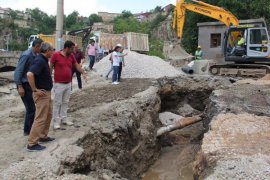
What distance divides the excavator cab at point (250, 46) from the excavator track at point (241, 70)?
0.35 m

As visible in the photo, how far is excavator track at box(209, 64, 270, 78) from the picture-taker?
58.9 ft

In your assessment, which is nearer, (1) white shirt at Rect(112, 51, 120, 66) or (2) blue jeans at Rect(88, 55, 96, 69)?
(1) white shirt at Rect(112, 51, 120, 66)

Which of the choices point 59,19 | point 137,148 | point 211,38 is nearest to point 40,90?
point 137,148

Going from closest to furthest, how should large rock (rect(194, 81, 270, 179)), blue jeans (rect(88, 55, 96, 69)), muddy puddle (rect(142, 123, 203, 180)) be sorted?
large rock (rect(194, 81, 270, 179))
muddy puddle (rect(142, 123, 203, 180))
blue jeans (rect(88, 55, 96, 69))

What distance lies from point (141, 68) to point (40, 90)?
12.0 m

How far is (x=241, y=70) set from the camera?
60.2 ft

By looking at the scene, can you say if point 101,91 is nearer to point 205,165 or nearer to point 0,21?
point 205,165

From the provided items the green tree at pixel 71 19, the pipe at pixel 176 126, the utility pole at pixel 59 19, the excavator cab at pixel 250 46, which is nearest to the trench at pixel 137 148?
the pipe at pixel 176 126

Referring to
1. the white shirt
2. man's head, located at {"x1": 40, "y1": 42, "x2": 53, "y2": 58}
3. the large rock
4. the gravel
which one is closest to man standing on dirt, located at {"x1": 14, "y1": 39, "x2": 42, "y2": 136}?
man's head, located at {"x1": 40, "y1": 42, "x2": 53, "y2": 58}

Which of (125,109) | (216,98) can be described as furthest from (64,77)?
(216,98)

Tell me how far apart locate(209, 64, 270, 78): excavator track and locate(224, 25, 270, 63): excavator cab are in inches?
13.9

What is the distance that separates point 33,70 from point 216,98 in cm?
575

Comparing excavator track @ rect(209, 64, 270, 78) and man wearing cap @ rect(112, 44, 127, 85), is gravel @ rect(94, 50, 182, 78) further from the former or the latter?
man wearing cap @ rect(112, 44, 127, 85)

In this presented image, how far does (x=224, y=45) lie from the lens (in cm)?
1886
